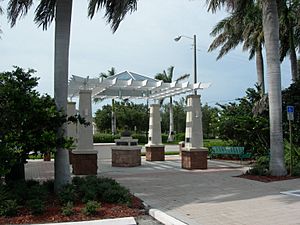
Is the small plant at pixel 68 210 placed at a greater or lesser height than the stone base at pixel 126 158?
lesser

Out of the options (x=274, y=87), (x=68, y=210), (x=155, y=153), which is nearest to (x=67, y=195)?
(x=68, y=210)

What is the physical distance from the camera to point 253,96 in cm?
2180

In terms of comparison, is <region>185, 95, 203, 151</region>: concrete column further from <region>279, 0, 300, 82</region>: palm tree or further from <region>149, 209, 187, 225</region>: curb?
<region>149, 209, 187, 225</region>: curb

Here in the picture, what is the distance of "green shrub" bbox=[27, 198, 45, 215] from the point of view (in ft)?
24.6

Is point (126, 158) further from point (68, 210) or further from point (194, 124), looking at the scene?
point (68, 210)

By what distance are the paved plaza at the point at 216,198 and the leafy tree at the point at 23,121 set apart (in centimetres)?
287

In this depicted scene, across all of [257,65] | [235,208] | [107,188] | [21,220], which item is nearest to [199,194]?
[235,208]

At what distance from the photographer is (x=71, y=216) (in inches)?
293

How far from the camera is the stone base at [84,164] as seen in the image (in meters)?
15.1

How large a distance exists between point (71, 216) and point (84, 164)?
7799mm

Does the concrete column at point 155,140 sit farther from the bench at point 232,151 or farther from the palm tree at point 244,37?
the palm tree at point 244,37

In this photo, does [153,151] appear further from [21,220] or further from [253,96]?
[21,220]

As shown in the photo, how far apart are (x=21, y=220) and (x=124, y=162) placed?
11422 millimetres

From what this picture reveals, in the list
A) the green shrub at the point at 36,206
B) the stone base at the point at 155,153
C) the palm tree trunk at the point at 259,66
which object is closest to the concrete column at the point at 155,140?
the stone base at the point at 155,153
